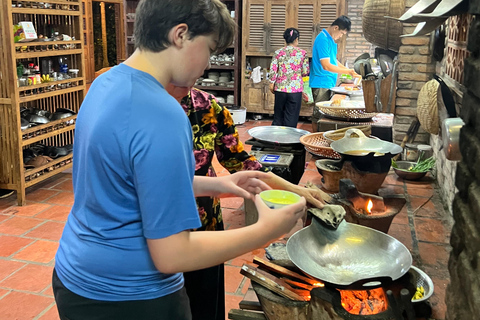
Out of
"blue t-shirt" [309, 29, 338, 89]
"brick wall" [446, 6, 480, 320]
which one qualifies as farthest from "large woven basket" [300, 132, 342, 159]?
"blue t-shirt" [309, 29, 338, 89]

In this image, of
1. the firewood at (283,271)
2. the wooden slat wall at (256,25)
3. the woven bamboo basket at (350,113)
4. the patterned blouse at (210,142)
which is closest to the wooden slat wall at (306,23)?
the wooden slat wall at (256,25)

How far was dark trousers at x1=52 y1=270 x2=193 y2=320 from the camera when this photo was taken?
118cm

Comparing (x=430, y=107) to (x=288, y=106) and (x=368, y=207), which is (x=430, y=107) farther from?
(x=288, y=106)

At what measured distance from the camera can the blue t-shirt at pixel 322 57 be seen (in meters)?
6.59

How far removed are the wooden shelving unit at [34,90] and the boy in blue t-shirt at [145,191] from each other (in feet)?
12.2

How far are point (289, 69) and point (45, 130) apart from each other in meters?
3.45

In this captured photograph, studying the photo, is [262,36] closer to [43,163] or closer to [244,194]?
[43,163]

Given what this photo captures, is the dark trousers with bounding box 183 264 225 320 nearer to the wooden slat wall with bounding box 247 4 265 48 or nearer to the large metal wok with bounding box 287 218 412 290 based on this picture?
the large metal wok with bounding box 287 218 412 290

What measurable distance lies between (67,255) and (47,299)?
204 centimetres

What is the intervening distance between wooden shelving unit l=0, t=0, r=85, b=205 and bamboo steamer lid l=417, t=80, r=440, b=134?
3.65m

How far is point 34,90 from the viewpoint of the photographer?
4938 millimetres

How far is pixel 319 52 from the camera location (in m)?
6.69

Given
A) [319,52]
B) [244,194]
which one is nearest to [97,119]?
[244,194]

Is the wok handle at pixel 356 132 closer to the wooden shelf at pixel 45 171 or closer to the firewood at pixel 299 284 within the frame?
the firewood at pixel 299 284
